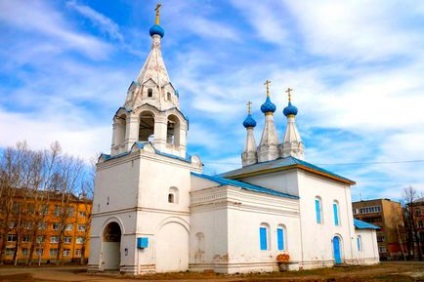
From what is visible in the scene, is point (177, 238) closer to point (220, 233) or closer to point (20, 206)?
point (220, 233)

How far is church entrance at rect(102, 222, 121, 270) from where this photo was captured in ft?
64.3

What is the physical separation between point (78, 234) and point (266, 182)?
34547mm

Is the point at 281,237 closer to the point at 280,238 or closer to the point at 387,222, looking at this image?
the point at 280,238

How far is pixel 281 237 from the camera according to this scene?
21453mm

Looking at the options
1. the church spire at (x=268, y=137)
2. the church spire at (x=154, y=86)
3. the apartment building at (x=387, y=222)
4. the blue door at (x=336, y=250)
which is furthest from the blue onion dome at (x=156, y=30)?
the apartment building at (x=387, y=222)

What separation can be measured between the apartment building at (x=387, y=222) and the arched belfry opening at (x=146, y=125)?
45.0 metres

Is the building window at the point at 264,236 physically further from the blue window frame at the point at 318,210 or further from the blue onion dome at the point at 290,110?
the blue onion dome at the point at 290,110

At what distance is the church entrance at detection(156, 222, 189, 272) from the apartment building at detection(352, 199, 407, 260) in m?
44.7

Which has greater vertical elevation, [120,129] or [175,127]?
[175,127]

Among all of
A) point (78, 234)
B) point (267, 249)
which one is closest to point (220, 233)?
point (267, 249)

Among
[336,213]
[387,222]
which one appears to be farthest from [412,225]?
[336,213]

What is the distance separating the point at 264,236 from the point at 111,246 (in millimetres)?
8404

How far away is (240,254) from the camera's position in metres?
18.5

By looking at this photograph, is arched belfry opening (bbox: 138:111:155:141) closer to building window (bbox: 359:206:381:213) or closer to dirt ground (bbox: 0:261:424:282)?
dirt ground (bbox: 0:261:424:282)
